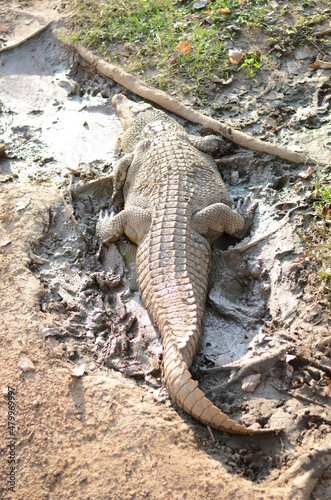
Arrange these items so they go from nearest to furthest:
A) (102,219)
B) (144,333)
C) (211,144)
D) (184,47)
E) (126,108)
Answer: (144,333), (102,219), (211,144), (126,108), (184,47)

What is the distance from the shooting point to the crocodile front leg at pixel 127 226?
4.84m

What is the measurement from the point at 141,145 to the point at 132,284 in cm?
163

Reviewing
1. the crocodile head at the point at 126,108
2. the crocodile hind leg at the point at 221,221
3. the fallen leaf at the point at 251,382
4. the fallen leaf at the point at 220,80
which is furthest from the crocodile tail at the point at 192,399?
the fallen leaf at the point at 220,80

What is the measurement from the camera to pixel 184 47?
659 cm

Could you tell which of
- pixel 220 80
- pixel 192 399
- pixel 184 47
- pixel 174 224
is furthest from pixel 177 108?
pixel 192 399

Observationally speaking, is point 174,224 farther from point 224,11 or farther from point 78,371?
point 224,11

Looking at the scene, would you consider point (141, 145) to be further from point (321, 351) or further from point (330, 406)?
point (330, 406)

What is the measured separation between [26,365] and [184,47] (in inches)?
173

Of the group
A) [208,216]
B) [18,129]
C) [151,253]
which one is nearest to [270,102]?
[208,216]

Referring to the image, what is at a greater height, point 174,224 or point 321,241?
point 174,224

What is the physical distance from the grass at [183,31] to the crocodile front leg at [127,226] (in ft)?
6.82

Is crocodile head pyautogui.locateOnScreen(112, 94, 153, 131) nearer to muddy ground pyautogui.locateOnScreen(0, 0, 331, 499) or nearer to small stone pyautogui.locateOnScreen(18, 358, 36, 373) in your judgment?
muddy ground pyautogui.locateOnScreen(0, 0, 331, 499)

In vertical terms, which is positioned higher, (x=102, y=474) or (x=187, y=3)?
Answer: (x=187, y=3)

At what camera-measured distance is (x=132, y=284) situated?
475 cm
